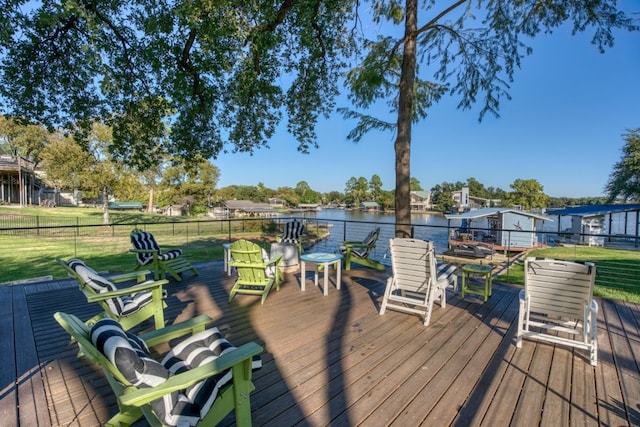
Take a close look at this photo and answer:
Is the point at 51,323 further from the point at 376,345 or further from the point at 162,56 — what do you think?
the point at 162,56

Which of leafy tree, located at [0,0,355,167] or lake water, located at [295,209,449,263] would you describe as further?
lake water, located at [295,209,449,263]

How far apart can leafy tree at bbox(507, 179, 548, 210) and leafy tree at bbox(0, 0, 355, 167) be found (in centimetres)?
5447

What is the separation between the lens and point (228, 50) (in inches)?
209

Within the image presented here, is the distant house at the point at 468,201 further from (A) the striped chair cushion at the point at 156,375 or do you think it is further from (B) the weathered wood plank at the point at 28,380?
(A) the striped chair cushion at the point at 156,375

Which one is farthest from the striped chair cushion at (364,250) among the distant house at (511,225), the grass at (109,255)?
the distant house at (511,225)

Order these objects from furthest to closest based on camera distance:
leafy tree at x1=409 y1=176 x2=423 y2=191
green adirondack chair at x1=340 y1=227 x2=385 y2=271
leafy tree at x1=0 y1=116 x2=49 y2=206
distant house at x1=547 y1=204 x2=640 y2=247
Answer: leafy tree at x1=409 y1=176 x2=423 y2=191, leafy tree at x1=0 y1=116 x2=49 y2=206, distant house at x1=547 y1=204 x2=640 y2=247, green adirondack chair at x1=340 y1=227 x2=385 y2=271

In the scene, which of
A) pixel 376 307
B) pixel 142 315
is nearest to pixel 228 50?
pixel 142 315

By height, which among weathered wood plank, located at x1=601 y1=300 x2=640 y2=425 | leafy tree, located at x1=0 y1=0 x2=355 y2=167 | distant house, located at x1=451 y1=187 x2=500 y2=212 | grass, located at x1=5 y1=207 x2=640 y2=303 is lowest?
grass, located at x1=5 y1=207 x2=640 y2=303

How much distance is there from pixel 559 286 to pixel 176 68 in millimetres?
6864

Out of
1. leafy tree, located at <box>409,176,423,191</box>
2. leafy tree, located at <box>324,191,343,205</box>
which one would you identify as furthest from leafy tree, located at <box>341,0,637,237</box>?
leafy tree, located at <box>409,176,423,191</box>

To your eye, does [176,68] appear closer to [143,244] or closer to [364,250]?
[143,244]

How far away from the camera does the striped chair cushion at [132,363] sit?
1.35 m

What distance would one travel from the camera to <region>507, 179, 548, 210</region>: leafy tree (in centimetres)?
4978

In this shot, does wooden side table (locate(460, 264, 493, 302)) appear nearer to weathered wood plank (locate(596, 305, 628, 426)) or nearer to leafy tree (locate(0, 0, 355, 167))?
weathered wood plank (locate(596, 305, 628, 426))
